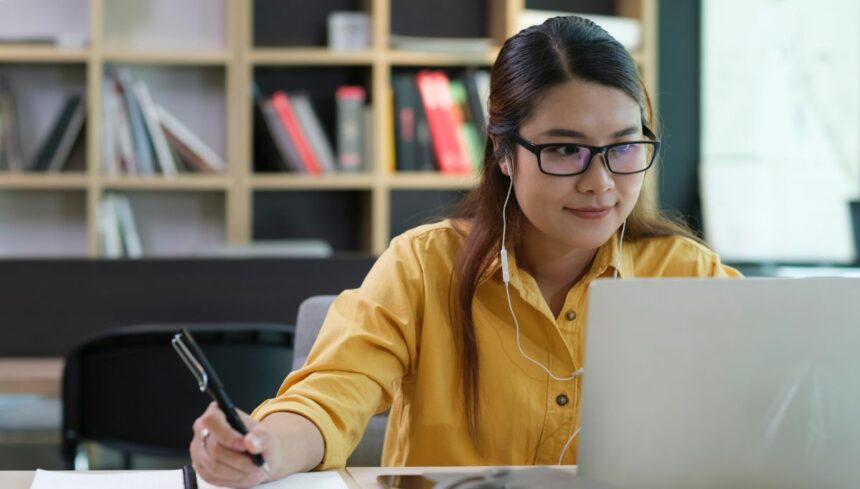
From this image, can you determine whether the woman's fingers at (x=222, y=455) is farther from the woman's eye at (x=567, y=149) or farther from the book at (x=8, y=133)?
the book at (x=8, y=133)

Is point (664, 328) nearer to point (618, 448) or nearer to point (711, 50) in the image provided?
point (618, 448)

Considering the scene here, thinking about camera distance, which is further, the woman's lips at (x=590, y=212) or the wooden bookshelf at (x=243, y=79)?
the wooden bookshelf at (x=243, y=79)

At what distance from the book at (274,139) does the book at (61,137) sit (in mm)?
545

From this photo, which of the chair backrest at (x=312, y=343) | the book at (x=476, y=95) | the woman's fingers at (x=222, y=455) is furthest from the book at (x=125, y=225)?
the woman's fingers at (x=222, y=455)

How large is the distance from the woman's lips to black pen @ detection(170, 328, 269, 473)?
0.57 meters

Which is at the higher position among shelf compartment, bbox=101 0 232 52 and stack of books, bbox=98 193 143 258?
shelf compartment, bbox=101 0 232 52

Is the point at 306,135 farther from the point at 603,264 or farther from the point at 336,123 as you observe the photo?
the point at 603,264

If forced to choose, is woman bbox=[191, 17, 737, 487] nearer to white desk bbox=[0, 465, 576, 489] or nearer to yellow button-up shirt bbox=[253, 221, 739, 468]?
yellow button-up shirt bbox=[253, 221, 739, 468]

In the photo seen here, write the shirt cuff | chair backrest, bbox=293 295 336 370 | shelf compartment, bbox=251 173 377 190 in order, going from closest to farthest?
the shirt cuff → chair backrest, bbox=293 295 336 370 → shelf compartment, bbox=251 173 377 190

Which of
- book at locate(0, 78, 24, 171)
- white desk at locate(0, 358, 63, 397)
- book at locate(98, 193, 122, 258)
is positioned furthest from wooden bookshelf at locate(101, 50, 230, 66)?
white desk at locate(0, 358, 63, 397)

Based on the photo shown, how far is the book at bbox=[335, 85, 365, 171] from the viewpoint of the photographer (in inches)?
147

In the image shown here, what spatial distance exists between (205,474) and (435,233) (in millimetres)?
583

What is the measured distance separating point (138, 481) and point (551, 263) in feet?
2.20

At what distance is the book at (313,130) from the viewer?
3.73 meters
